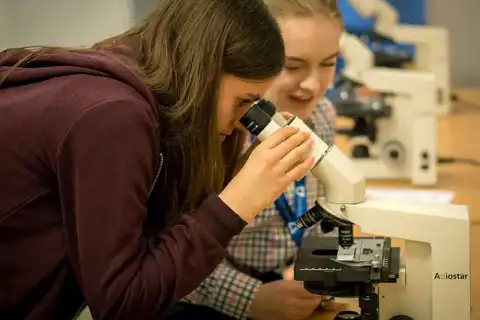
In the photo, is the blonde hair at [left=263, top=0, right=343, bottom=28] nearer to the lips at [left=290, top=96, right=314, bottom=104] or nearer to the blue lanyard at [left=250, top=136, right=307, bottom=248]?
the lips at [left=290, top=96, right=314, bottom=104]

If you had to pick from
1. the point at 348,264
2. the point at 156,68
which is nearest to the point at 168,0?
the point at 156,68

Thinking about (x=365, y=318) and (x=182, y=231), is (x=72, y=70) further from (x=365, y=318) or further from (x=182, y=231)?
(x=365, y=318)

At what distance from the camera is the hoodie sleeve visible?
0.85 m

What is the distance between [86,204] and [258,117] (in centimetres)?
25

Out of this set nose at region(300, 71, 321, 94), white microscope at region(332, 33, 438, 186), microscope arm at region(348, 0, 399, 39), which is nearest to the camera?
nose at region(300, 71, 321, 94)

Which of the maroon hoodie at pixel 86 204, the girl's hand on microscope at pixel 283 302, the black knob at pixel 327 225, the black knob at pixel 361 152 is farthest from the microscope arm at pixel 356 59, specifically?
the maroon hoodie at pixel 86 204

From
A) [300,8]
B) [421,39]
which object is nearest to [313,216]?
[300,8]

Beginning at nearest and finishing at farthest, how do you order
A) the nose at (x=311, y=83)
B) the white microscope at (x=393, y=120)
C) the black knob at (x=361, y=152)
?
the nose at (x=311, y=83) → the white microscope at (x=393, y=120) → the black knob at (x=361, y=152)

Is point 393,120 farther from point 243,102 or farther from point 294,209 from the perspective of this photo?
point 243,102

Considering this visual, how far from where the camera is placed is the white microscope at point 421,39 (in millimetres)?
2461

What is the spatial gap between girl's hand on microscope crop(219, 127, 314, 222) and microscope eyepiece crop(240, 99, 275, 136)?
0.02 m

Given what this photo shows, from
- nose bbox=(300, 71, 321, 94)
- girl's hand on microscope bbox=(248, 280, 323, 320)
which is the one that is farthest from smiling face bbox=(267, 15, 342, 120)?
girl's hand on microscope bbox=(248, 280, 323, 320)

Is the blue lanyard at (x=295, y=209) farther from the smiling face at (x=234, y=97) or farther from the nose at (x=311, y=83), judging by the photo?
the smiling face at (x=234, y=97)

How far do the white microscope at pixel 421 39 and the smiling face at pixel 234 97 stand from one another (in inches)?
58.8
